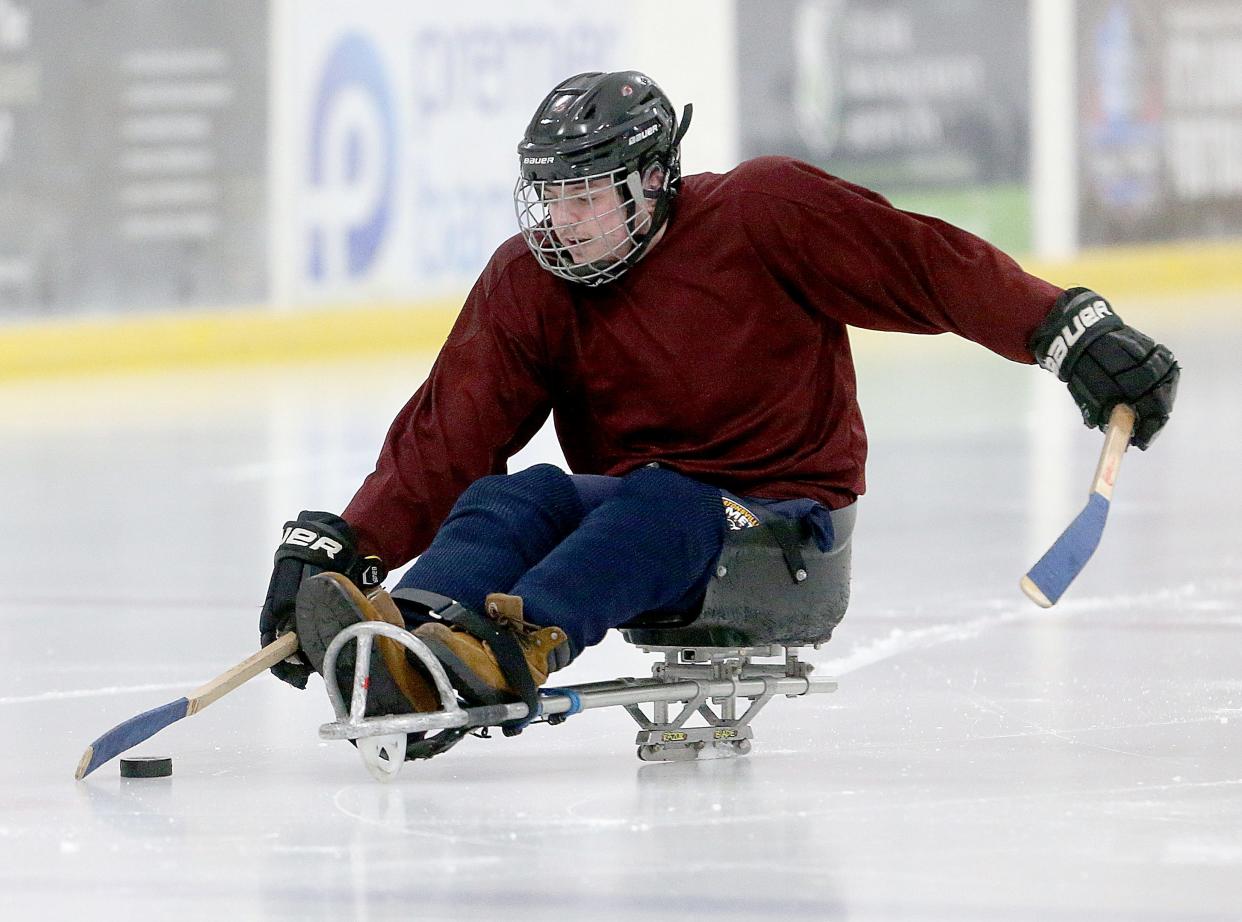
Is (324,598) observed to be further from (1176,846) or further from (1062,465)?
(1062,465)

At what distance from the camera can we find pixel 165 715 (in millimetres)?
3201

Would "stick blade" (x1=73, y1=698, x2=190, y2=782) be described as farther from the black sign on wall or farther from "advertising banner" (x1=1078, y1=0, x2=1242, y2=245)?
"advertising banner" (x1=1078, y1=0, x2=1242, y2=245)

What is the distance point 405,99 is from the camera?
39.1ft

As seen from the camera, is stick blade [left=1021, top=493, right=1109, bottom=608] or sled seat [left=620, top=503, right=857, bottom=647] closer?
stick blade [left=1021, top=493, right=1109, bottom=608]

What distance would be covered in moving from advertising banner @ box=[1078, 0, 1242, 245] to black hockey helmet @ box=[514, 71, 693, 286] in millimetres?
12151

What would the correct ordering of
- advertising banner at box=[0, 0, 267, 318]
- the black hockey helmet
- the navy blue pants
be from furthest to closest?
advertising banner at box=[0, 0, 267, 318] → the black hockey helmet → the navy blue pants

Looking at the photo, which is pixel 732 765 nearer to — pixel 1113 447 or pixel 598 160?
pixel 1113 447

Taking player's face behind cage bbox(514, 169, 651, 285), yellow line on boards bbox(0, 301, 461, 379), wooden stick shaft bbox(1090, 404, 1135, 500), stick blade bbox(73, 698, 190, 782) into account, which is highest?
player's face behind cage bbox(514, 169, 651, 285)

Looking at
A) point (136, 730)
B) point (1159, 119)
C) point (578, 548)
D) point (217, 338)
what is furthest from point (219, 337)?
point (578, 548)

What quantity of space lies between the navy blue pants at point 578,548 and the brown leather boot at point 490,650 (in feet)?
0.10

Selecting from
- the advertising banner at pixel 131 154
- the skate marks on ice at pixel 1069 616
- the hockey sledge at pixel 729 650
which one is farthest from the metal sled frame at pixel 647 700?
the advertising banner at pixel 131 154

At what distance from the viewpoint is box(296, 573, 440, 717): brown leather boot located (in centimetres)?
294

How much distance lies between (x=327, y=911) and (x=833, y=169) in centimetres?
1181

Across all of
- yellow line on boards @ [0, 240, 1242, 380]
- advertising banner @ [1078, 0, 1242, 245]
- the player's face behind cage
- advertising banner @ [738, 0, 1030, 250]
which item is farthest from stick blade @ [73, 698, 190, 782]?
advertising banner @ [1078, 0, 1242, 245]
